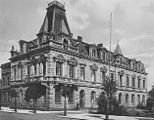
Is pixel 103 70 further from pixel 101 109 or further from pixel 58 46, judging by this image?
pixel 101 109

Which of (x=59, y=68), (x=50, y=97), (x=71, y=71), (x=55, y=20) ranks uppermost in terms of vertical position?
(x=55, y=20)

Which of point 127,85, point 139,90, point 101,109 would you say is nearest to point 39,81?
point 101,109

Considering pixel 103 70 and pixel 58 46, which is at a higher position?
pixel 58 46

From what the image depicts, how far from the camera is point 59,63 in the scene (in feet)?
124

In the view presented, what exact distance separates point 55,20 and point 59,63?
8257 millimetres

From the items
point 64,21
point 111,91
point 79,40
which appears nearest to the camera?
point 111,91

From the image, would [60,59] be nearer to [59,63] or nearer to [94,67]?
[59,63]

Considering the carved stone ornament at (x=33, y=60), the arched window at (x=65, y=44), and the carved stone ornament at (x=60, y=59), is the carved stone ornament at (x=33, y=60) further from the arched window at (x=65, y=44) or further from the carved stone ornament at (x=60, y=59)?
the arched window at (x=65, y=44)

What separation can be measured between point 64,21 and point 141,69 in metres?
30.4

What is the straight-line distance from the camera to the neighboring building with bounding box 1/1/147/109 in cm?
3619

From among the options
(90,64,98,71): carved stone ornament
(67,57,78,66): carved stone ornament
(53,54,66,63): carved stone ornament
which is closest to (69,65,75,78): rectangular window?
(67,57,78,66): carved stone ornament

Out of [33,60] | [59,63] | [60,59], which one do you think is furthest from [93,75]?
[33,60]

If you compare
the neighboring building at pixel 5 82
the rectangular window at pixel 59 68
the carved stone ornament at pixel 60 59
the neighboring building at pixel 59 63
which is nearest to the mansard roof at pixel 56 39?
the neighboring building at pixel 59 63

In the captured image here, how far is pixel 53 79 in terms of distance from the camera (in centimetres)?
3575
